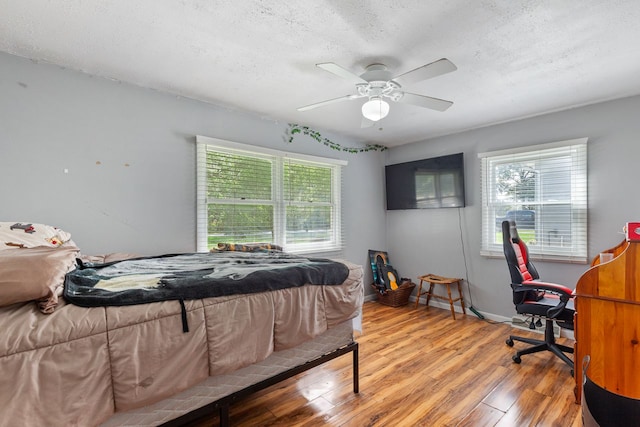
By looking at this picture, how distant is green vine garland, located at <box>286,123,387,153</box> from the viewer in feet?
12.4

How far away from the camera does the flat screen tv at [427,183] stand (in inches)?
158

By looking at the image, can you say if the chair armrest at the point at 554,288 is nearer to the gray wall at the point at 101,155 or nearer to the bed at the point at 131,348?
the bed at the point at 131,348

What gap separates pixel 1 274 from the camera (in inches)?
39.3

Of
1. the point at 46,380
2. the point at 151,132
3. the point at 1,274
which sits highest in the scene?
the point at 151,132

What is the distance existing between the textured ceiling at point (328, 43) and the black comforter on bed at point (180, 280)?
1451 mm

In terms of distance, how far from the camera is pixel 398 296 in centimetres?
424

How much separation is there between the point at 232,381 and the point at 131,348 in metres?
0.55

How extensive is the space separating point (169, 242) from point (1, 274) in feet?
6.10

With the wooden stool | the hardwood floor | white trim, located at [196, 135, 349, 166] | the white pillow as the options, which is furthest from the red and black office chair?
the white pillow

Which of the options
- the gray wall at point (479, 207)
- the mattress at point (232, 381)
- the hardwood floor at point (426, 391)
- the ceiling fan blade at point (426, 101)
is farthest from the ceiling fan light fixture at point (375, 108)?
the gray wall at point (479, 207)

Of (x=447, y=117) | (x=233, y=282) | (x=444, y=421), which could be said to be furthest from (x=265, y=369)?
(x=447, y=117)

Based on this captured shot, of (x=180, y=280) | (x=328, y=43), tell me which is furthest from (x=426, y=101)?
(x=180, y=280)

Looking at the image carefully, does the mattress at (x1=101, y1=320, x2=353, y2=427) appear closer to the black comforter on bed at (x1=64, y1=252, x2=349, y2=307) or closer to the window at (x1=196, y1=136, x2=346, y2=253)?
the black comforter on bed at (x1=64, y1=252, x2=349, y2=307)

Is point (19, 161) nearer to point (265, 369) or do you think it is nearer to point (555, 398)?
point (265, 369)
